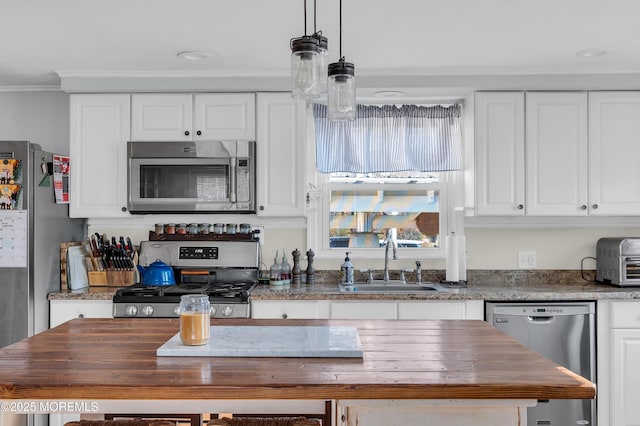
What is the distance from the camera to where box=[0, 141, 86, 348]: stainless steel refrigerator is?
323cm

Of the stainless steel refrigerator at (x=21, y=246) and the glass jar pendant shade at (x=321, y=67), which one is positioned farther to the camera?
the stainless steel refrigerator at (x=21, y=246)

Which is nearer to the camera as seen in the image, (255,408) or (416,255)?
(255,408)

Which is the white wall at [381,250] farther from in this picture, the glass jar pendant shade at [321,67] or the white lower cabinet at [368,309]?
the glass jar pendant shade at [321,67]

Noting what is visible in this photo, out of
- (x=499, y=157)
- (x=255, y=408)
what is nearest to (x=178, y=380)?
(x=255, y=408)

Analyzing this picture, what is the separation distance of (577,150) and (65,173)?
3382 millimetres

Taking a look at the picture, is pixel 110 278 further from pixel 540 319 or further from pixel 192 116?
pixel 540 319

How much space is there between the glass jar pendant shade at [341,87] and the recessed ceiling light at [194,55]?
165cm

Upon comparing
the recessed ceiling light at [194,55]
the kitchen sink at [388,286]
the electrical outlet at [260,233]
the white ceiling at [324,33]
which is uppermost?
the white ceiling at [324,33]

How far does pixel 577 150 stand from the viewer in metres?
3.60

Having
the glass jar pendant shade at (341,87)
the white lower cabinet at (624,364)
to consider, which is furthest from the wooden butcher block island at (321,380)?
the white lower cabinet at (624,364)

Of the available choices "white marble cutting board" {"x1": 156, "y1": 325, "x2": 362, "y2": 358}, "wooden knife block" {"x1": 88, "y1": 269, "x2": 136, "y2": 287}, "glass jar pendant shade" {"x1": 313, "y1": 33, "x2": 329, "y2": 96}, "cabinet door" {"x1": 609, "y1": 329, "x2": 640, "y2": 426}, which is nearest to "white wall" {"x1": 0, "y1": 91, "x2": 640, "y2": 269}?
"wooden knife block" {"x1": 88, "y1": 269, "x2": 136, "y2": 287}

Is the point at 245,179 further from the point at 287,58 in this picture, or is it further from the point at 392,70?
the point at 392,70

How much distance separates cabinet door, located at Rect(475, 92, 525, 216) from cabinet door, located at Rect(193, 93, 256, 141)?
1.51m

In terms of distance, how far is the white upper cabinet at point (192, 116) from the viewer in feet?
12.0
